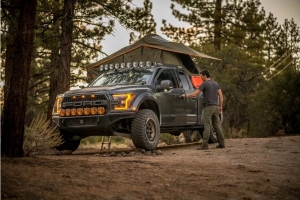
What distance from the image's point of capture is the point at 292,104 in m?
20.0

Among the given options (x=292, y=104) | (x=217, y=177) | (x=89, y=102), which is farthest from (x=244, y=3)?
(x=217, y=177)

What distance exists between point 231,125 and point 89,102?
15410mm

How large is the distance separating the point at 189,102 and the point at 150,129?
6.47ft

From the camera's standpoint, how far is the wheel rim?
11.4m

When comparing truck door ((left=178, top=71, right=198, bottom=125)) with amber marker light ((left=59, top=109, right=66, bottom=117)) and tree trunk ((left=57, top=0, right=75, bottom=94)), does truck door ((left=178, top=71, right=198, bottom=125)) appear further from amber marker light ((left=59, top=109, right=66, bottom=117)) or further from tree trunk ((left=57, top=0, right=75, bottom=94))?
tree trunk ((left=57, top=0, right=75, bottom=94))

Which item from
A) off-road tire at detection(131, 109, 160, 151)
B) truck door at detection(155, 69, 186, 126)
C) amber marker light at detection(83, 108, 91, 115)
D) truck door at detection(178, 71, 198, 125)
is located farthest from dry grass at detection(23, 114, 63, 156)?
truck door at detection(178, 71, 198, 125)

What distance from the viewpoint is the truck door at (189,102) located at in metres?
13.1

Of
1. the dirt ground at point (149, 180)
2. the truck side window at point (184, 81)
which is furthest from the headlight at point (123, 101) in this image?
the truck side window at point (184, 81)

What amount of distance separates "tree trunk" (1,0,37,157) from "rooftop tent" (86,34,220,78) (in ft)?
20.6

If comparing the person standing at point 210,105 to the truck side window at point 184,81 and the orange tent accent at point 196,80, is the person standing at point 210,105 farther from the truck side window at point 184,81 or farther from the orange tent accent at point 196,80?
the orange tent accent at point 196,80

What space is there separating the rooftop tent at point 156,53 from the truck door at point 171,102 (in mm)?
1956

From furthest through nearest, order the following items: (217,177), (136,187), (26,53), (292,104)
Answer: (292,104), (26,53), (217,177), (136,187)

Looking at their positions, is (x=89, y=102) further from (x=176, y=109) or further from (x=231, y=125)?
(x=231, y=125)

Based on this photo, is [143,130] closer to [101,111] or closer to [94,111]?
[101,111]
